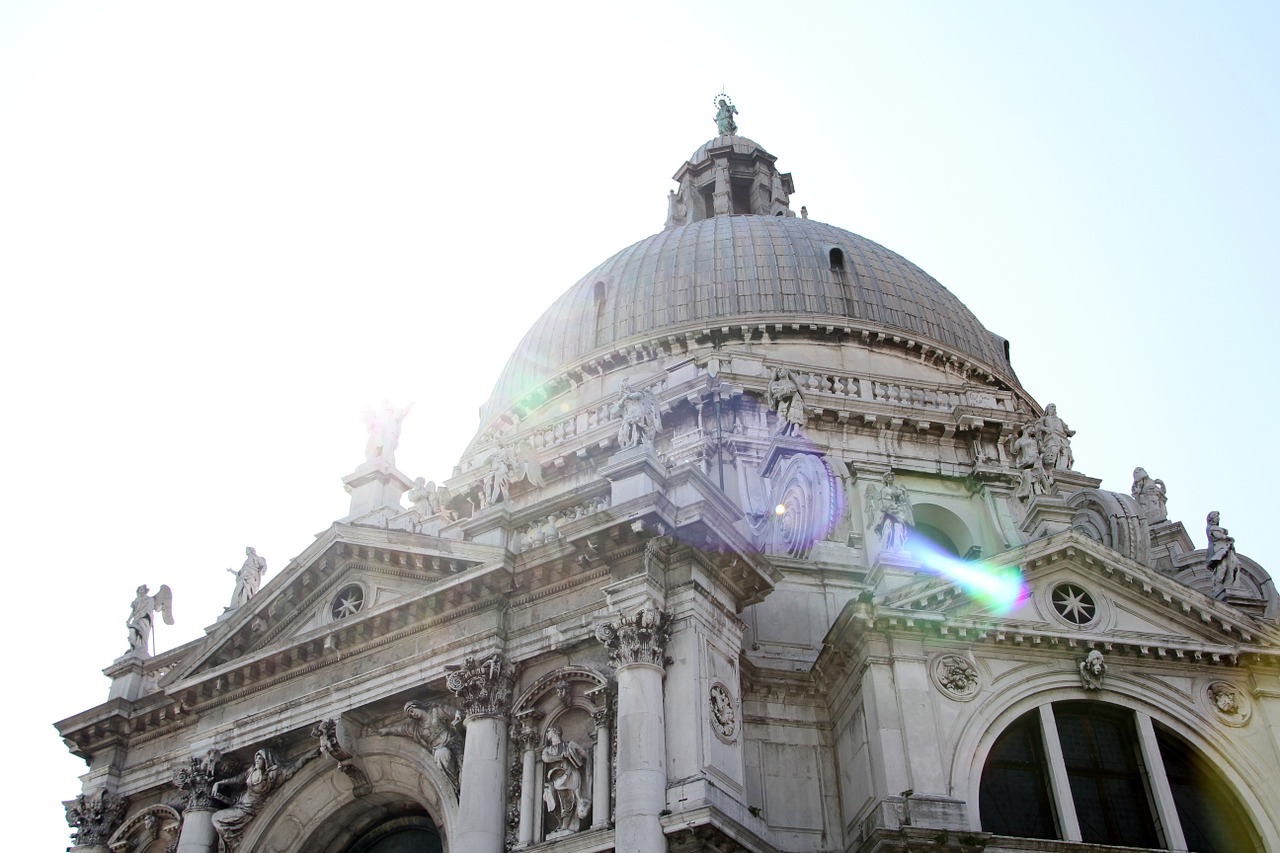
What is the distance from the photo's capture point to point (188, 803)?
76.1ft

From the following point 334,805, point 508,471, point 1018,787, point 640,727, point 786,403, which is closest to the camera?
point 640,727

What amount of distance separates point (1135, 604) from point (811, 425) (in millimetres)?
8973

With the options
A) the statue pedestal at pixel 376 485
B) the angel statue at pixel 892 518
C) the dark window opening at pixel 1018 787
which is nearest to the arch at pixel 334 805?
the statue pedestal at pixel 376 485

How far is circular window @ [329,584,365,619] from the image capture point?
2377 cm

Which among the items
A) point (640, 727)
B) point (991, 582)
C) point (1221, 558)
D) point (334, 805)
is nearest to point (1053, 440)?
point (1221, 558)

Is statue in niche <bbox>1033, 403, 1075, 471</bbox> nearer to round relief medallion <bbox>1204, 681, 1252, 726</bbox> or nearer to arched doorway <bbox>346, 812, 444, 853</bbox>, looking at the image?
round relief medallion <bbox>1204, 681, 1252, 726</bbox>

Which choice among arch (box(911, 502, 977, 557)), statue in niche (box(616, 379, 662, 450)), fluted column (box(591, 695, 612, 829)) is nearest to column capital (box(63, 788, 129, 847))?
fluted column (box(591, 695, 612, 829))

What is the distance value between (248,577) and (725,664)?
11911 millimetres

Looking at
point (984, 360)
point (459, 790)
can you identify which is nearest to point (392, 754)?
point (459, 790)

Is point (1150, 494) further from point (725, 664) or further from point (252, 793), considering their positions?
point (252, 793)

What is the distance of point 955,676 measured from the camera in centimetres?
2023

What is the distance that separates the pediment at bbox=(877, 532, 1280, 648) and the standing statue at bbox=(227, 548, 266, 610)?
13.8 metres

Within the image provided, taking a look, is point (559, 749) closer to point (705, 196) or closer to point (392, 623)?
point (392, 623)

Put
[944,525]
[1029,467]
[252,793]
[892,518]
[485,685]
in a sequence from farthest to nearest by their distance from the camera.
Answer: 1. [944,525]
2. [1029,467]
3. [892,518]
4. [252,793]
5. [485,685]
